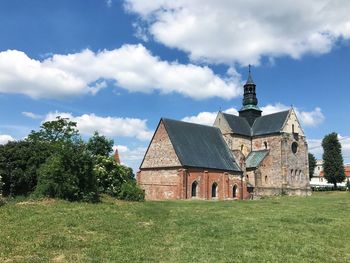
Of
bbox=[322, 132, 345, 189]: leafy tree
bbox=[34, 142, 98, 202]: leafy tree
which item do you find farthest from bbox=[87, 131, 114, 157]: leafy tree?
bbox=[322, 132, 345, 189]: leafy tree

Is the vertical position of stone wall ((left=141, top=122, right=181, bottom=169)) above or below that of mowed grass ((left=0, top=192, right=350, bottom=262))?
above

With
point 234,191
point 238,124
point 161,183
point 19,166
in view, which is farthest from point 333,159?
point 19,166

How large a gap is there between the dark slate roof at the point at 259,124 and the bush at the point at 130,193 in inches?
1088

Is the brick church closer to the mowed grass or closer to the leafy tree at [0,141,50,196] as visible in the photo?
the leafy tree at [0,141,50,196]

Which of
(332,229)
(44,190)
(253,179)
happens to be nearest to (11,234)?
(44,190)

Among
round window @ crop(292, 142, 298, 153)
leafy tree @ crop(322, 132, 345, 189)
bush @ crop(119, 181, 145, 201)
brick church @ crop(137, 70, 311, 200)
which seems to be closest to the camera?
bush @ crop(119, 181, 145, 201)

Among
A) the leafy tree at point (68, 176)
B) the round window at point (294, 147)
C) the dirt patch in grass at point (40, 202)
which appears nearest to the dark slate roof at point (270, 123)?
the round window at point (294, 147)

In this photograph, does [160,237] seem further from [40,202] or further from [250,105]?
[250,105]

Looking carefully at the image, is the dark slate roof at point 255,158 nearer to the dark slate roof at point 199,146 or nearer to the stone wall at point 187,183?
the dark slate roof at point 199,146

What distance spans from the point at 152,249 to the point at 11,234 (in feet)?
18.4

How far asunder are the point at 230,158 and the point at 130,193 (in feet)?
77.1

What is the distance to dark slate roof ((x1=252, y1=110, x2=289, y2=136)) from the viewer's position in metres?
58.9

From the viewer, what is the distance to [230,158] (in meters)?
53.3

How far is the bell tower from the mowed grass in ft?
138
